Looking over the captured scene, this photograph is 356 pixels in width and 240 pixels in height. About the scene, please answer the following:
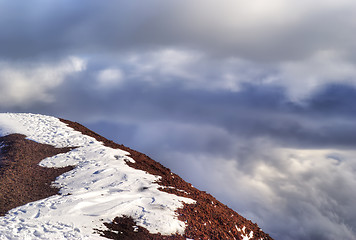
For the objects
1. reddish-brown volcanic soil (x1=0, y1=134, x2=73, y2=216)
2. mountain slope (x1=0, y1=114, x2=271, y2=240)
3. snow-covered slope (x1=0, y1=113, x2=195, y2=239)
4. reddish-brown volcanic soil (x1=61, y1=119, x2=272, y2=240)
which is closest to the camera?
snow-covered slope (x1=0, y1=113, x2=195, y2=239)

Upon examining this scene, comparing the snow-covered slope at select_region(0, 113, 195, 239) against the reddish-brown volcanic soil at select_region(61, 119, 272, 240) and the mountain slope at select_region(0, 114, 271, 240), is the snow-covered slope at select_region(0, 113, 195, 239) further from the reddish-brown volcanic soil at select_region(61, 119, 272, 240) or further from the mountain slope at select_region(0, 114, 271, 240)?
the reddish-brown volcanic soil at select_region(61, 119, 272, 240)

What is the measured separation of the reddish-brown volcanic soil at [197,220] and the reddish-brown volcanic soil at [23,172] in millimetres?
4841

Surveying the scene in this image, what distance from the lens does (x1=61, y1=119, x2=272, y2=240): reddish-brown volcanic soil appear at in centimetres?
1291

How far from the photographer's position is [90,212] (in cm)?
1397

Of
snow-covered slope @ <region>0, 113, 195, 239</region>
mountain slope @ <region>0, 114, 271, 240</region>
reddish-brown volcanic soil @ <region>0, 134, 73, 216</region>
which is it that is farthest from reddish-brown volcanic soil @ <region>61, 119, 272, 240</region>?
reddish-brown volcanic soil @ <region>0, 134, 73, 216</region>

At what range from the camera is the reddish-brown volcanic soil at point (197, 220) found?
12906 millimetres

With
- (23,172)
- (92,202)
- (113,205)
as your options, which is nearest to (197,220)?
(113,205)

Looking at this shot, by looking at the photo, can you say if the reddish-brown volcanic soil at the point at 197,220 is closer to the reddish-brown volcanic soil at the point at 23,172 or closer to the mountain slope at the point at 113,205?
the mountain slope at the point at 113,205

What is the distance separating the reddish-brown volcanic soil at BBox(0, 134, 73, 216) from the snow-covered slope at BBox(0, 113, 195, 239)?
628 mm

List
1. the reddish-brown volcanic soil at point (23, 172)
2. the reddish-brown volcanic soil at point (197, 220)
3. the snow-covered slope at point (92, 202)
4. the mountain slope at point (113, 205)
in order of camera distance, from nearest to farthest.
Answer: the snow-covered slope at point (92, 202), the mountain slope at point (113, 205), the reddish-brown volcanic soil at point (197, 220), the reddish-brown volcanic soil at point (23, 172)

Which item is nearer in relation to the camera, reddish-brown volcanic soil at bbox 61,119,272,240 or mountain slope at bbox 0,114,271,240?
mountain slope at bbox 0,114,271,240

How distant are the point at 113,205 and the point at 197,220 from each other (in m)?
3.89

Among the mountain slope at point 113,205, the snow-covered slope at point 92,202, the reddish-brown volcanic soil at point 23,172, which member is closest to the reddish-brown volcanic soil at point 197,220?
the mountain slope at point 113,205

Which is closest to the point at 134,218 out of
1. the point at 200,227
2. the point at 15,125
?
the point at 200,227
